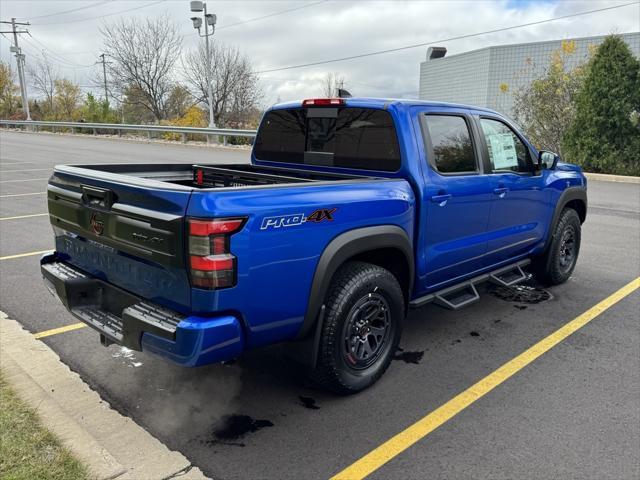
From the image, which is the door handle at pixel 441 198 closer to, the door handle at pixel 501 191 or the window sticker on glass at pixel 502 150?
the door handle at pixel 501 191

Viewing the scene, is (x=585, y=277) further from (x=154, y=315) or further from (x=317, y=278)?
(x=154, y=315)

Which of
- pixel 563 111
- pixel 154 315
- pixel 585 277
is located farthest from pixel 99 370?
pixel 563 111

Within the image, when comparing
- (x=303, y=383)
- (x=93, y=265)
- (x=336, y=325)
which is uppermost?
(x=93, y=265)

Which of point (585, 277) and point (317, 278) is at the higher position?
point (317, 278)

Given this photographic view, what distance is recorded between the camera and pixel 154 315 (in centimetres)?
279

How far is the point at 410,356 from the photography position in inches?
158

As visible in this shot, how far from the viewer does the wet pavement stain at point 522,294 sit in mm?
5266

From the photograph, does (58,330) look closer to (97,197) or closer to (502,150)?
(97,197)

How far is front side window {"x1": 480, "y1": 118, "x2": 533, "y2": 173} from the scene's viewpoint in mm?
4512

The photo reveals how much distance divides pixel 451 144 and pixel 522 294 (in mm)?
2151

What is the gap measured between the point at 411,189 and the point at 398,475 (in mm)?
1816

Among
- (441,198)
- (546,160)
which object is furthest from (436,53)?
(441,198)

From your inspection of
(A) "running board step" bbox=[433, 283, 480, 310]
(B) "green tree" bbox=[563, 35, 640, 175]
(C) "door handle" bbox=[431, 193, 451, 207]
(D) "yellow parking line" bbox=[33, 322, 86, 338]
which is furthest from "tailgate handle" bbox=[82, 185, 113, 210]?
(B) "green tree" bbox=[563, 35, 640, 175]

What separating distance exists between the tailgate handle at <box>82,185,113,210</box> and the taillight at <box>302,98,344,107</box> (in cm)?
184
